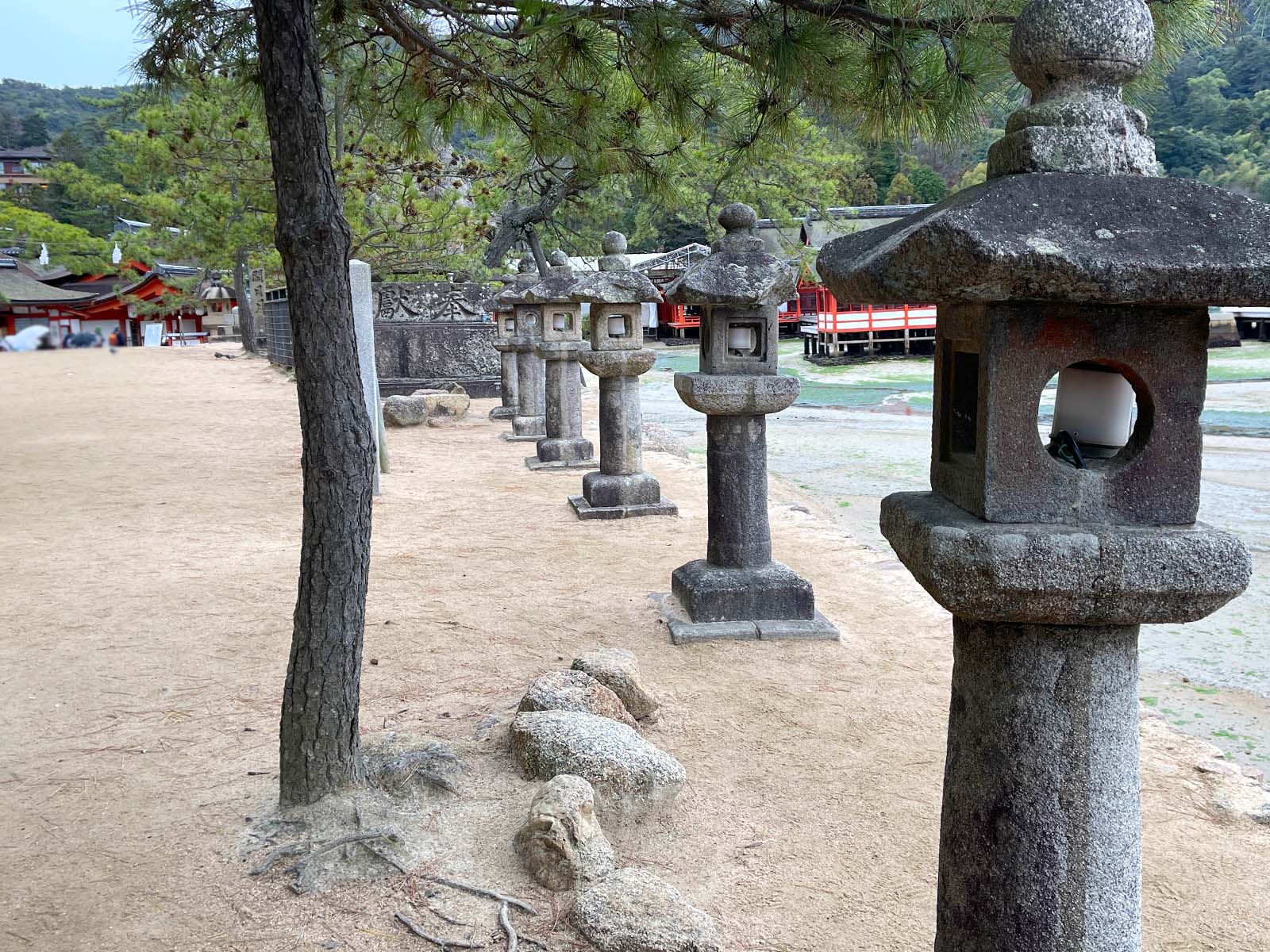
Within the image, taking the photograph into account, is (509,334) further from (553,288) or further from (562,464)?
(562,464)

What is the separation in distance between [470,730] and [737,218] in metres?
3.14

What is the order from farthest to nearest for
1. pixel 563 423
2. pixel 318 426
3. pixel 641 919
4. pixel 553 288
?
1. pixel 563 423
2. pixel 553 288
3. pixel 318 426
4. pixel 641 919

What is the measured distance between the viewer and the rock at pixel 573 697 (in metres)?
3.86

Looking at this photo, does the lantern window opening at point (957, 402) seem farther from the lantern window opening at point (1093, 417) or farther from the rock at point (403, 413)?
the rock at point (403, 413)

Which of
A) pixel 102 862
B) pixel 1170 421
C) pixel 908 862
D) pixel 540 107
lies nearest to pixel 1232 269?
pixel 1170 421

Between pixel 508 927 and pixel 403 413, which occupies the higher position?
pixel 403 413

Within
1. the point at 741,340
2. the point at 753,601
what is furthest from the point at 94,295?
the point at 753,601

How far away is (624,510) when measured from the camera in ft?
27.2

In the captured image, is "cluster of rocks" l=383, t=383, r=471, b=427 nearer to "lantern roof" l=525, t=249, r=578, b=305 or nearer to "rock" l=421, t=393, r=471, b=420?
"rock" l=421, t=393, r=471, b=420

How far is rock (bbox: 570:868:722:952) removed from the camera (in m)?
2.59

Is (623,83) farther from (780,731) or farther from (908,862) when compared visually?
(908,862)

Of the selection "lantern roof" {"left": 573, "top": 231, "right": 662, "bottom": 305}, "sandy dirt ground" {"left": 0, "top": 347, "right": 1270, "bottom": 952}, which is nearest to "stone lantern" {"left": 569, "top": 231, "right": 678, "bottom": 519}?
"lantern roof" {"left": 573, "top": 231, "right": 662, "bottom": 305}

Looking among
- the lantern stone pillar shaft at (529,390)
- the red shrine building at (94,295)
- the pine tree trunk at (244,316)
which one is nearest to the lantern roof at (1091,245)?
the lantern stone pillar shaft at (529,390)

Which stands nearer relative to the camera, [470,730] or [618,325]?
[470,730]
